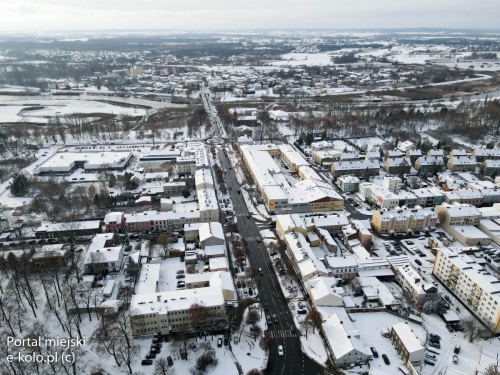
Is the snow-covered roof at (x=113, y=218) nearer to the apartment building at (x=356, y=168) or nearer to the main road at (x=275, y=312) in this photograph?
the main road at (x=275, y=312)

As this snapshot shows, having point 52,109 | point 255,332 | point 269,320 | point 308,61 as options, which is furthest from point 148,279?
point 308,61

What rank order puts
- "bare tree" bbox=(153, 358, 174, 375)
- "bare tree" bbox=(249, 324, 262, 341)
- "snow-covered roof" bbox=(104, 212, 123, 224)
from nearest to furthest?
"bare tree" bbox=(153, 358, 174, 375)
"bare tree" bbox=(249, 324, 262, 341)
"snow-covered roof" bbox=(104, 212, 123, 224)

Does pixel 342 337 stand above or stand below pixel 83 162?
below

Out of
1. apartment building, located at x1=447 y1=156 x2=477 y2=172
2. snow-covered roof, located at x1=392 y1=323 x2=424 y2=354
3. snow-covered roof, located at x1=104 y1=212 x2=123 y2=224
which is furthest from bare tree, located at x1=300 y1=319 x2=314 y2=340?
apartment building, located at x1=447 y1=156 x2=477 y2=172

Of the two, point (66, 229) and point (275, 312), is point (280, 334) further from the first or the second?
point (66, 229)

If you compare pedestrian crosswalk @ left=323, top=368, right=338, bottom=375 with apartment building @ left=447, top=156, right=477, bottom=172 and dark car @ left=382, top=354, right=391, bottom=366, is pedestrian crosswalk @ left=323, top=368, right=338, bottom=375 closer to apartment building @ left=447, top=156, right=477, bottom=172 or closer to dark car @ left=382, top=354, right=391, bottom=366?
dark car @ left=382, top=354, right=391, bottom=366

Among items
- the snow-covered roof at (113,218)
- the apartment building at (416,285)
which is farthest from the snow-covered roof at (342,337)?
the snow-covered roof at (113,218)
